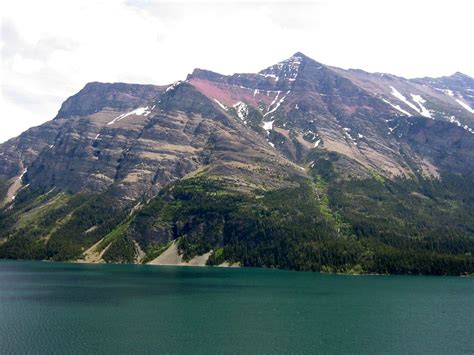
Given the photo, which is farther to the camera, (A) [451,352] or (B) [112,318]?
(B) [112,318]

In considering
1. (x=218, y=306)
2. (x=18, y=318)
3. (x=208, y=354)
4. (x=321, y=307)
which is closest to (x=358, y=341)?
(x=208, y=354)

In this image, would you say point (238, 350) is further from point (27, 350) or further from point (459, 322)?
point (459, 322)

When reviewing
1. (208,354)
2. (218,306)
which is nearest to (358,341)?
(208,354)

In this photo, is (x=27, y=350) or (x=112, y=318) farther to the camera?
(x=112, y=318)

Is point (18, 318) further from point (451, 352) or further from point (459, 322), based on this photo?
point (459, 322)

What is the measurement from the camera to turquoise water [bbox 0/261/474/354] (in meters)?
105

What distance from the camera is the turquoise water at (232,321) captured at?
105 m

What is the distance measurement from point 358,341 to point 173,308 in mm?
60427

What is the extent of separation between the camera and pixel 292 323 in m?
129

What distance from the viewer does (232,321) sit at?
130500mm

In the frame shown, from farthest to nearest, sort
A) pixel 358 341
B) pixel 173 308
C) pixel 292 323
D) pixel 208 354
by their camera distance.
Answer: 1. pixel 173 308
2. pixel 292 323
3. pixel 358 341
4. pixel 208 354

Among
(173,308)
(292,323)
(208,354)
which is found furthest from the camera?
(173,308)

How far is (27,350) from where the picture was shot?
9838 cm

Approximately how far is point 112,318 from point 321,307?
62.5m
